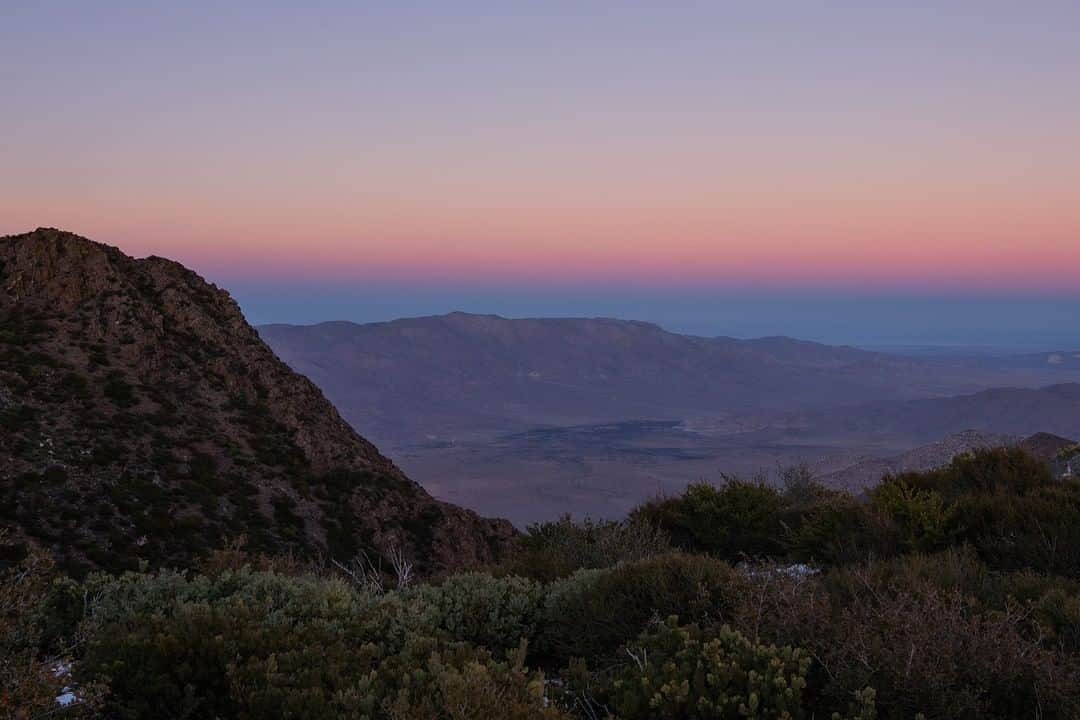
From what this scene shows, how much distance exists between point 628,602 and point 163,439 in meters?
12.8

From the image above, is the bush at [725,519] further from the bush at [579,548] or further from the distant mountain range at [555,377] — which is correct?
the distant mountain range at [555,377]

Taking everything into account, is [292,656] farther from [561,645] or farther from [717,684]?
[717,684]

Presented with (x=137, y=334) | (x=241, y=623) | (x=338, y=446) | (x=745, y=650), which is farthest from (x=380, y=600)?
(x=137, y=334)

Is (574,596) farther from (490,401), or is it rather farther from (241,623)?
(490,401)

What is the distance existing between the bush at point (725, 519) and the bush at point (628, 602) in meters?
5.45

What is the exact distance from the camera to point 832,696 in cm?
434

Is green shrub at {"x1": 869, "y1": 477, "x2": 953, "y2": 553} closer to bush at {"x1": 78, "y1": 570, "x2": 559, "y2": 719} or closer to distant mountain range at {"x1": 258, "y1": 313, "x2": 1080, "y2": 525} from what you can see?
bush at {"x1": 78, "y1": 570, "x2": 559, "y2": 719}

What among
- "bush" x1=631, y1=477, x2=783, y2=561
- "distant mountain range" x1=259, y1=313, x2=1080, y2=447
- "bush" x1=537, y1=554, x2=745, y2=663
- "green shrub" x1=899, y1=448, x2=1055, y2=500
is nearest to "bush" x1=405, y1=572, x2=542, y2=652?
"bush" x1=537, y1=554, x2=745, y2=663

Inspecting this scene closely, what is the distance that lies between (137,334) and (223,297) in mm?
3946

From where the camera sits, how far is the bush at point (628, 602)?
593 centimetres

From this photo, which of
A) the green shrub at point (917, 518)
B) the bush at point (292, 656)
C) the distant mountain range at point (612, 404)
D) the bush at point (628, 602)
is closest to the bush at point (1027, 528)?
the green shrub at point (917, 518)

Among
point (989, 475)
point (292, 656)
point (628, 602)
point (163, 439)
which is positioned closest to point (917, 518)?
point (989, 475)

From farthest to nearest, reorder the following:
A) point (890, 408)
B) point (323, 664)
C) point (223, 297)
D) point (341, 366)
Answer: point (341, 366)
point (890, 408)
point (223, 297)
point (323, 664)

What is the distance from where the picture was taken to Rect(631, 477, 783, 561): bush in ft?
39.3
